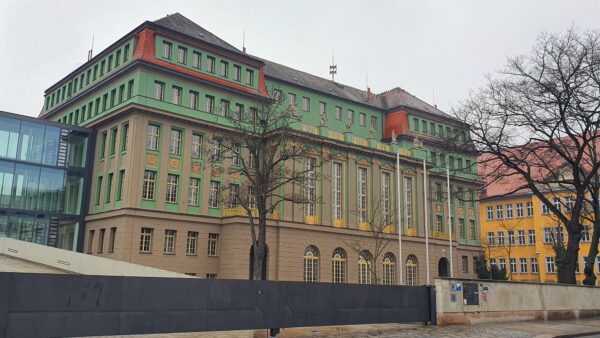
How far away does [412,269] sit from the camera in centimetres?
5219

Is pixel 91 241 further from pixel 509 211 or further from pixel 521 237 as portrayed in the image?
pixel 509 211

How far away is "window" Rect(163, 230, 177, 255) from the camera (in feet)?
129

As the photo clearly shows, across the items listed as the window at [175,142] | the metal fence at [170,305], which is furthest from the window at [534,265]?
the metal fence at [170,305]

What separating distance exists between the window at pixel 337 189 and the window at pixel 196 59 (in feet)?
47.3

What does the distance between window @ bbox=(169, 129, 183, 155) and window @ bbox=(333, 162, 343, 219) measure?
45.9 feet

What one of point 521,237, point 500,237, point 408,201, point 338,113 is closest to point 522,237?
point 521,237

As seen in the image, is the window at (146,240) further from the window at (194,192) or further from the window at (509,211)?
the window at (509,211)

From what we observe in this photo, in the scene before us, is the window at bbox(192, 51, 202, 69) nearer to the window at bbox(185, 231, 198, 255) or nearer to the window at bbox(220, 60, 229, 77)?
the window at bbox(220, 60, 229, 77)

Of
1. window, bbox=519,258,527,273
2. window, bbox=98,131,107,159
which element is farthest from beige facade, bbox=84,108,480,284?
window, bbox=519,258,527,273

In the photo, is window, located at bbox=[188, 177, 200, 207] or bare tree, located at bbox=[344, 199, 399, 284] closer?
window, located at bbox=[188, 177, 200, 207]

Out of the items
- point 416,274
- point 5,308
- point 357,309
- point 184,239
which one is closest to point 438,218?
point 416,274

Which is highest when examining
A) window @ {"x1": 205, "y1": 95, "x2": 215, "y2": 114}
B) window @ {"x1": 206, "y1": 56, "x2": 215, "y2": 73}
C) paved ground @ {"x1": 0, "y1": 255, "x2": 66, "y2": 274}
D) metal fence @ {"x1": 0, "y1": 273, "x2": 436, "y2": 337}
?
window @ {"x1": 206, "y1": 56, "x2": 215, "y2": 73}

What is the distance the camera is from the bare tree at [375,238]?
46625 millimetres

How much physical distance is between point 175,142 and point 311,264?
14.4 metres
